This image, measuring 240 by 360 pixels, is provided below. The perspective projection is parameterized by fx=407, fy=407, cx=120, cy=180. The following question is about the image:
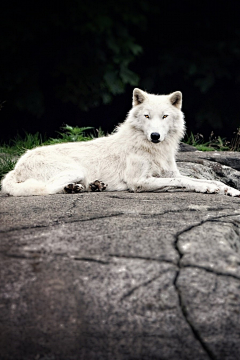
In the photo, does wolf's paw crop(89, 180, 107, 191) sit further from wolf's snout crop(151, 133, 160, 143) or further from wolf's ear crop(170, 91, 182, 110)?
wolf's ear crop(170, 91, 182, 110)

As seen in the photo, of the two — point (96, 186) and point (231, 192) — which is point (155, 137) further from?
point (231, 192)

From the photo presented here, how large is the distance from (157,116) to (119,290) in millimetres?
2935

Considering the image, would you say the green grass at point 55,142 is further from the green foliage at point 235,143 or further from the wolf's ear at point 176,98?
the wolf's ear at point 176,98

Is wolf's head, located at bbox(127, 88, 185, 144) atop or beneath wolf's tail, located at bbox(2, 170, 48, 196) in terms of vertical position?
atop

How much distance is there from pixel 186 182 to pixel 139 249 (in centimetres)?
218

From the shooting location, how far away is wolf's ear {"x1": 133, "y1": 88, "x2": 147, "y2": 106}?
463 cm

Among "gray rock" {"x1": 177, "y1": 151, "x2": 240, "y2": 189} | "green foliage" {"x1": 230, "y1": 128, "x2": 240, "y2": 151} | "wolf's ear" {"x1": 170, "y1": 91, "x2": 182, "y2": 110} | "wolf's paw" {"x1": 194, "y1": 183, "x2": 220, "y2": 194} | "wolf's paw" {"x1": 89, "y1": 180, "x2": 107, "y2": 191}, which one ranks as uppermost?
"wolf's ear" {"x1": 170, "y1": 91, "x2": 182, "y2": 110}

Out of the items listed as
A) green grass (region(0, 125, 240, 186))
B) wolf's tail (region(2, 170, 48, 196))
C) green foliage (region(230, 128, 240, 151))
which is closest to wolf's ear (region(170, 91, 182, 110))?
wolf's tail (region(2, 170, 48, 196))

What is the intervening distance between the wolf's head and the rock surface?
193 cm

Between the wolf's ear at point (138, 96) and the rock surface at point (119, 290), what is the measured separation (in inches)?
93.4

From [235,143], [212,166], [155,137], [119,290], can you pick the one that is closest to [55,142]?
[212,166]

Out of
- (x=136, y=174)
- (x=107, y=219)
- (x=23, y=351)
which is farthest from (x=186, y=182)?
(x=23, y=351)

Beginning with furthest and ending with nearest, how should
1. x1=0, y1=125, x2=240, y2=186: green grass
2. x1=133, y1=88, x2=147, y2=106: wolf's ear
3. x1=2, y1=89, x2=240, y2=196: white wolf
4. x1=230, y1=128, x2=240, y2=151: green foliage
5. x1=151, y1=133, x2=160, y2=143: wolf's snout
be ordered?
1. x1=230, y1=128, x2=240, y2=151: green foliage
2. x1=0, y1=125, x2=240, y2=186: green grass
3. x1=133, y1=88, x2=147, y2=106: wolf's ear
4. x1=151, y1=133, x2=160, y2=143: wolf's snout
5. x1=2, y1=89, x2=240, y2=196: white wolf

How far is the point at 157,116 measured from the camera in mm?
4453
